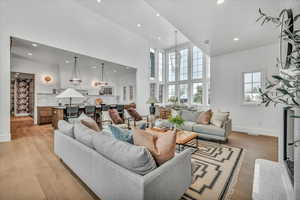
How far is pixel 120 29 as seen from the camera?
254 inches

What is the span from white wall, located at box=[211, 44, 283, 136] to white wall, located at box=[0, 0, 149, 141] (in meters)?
3.87

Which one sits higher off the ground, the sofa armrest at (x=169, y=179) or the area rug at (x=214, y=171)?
the sofa armrest at (x=169, y=179)

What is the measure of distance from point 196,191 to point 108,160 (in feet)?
4.10

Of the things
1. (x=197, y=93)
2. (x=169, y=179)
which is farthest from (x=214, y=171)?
(x=197, y=93)

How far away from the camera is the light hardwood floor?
1.71m

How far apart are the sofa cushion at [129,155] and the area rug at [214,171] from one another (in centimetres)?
88

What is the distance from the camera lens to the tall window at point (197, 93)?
7981mm

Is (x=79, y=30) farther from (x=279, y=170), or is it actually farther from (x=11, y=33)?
(x=279, y=170)

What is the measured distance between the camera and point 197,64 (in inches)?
325

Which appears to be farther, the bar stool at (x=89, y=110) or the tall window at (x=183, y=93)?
the tall window at (x=183, y=93)

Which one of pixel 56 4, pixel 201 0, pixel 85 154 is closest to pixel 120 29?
pixel 56 4

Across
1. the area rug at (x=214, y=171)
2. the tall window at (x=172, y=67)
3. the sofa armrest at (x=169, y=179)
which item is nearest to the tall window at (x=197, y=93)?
the tall window at (x=172, y=67)

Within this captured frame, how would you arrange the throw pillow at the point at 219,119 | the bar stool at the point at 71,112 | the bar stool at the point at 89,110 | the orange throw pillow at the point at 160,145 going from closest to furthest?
the orange throw pillow at the point at 160,145, the throw pillow at the point at 219,119, the bar stool at the point at 71,112, the bar stool at the point at 89,110

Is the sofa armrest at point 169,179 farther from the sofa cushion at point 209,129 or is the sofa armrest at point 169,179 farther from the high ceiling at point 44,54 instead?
the high ceiling at point 44,54
